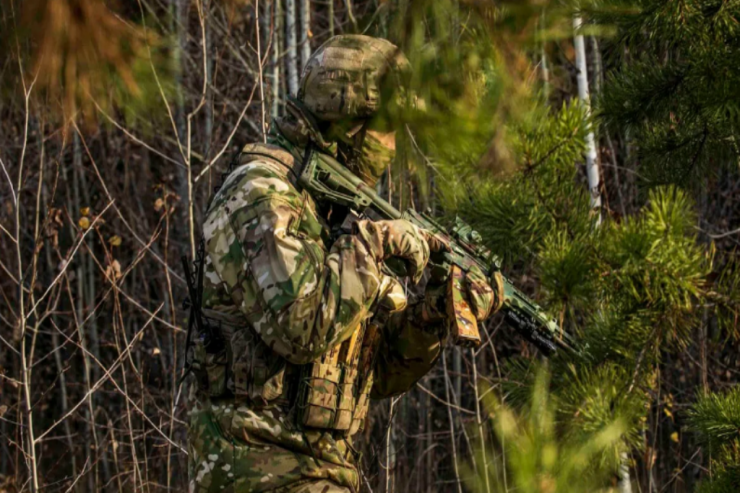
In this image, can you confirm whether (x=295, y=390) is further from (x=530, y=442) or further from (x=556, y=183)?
(x=556, y=183)

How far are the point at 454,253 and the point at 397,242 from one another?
381 millimetres

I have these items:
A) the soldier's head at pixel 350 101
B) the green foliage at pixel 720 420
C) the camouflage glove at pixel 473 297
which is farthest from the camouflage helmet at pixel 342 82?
the green foliage at pixel 720 420

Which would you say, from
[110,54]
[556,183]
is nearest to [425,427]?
[556,183]

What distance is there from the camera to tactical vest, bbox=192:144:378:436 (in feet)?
8.19

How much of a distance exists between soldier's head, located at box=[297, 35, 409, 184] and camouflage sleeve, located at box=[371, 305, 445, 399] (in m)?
0.43

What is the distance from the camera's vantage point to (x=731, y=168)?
3.34m

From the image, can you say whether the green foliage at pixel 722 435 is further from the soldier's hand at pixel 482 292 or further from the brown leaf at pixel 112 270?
the brown leaf at pixel 112 270

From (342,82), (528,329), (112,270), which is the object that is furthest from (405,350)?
(112,270)

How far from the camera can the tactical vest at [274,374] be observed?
250 cm

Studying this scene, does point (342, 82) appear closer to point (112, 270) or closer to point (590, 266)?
point (590, 266)

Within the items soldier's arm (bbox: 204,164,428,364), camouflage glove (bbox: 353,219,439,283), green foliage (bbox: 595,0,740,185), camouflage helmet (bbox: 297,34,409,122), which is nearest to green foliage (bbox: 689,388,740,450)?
green foliage (bbox: 595,0,740,185)

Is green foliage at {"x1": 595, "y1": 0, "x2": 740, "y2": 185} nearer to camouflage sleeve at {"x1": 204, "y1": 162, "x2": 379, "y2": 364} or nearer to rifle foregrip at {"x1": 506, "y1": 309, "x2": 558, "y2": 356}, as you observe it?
rifle foregrip at {"x1": 506, "y1": 309, "x2": 558, "y2": 356}

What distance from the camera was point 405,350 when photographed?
2.94m

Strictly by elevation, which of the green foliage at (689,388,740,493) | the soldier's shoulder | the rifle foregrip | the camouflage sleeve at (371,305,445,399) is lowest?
the green foliage at (689,388,740,493)
